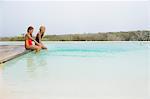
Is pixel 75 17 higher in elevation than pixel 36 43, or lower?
higher

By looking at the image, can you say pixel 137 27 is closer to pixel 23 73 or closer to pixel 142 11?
pixel 142 11

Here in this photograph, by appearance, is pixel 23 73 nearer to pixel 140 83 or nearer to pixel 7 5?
pixel 140 83

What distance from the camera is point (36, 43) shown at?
649 cm

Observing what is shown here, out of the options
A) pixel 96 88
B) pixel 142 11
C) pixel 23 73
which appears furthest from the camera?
pixel 142 11

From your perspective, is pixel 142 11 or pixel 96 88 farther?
pixel 142 11

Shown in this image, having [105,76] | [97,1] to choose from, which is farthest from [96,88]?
[97,1]

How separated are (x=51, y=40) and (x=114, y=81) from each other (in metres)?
8.05

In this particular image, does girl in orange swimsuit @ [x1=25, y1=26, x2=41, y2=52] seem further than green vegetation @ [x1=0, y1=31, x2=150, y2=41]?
No

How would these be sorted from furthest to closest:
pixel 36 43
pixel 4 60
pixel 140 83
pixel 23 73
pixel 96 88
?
pixel 36 43, pixel 4 60, pixel 23 73, pixel 140 83, pixel 96 88

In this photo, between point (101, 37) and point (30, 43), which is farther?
point (101, 37)

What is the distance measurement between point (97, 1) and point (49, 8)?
150 centimetres

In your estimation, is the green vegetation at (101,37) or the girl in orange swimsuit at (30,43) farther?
the green vegetation at (101,37)

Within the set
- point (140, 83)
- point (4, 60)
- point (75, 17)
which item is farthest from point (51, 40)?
point (140, 83)

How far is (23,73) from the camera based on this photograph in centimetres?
354
